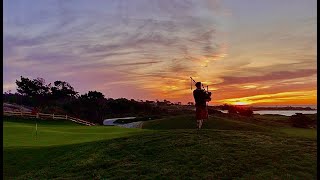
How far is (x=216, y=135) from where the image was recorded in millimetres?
22406

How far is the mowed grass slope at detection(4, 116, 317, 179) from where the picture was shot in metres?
15.9

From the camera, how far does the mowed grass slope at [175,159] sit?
15938 millimetres

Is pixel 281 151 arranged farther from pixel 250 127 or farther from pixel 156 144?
pixel 250 127

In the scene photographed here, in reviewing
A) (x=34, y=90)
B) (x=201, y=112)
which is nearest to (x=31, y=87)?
(x=34, y=90)

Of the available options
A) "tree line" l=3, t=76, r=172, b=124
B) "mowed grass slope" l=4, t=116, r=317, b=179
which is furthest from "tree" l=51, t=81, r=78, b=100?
"mowed grass slope" l=4, t=116, r=317, b=179

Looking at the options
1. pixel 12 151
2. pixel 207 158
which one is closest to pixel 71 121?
pixel 12 151

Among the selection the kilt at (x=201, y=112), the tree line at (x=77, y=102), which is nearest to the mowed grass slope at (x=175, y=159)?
the kilt at (x=201, y=112)

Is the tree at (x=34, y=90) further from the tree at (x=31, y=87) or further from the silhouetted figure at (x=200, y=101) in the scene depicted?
the silhouetted figure at (x=200, y=101)

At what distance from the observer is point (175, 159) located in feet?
58.7

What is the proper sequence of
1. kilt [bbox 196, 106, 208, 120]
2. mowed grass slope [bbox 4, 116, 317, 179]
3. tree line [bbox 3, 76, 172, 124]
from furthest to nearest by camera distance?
tree line [bbox 3, 76, 172, 124] < kilt [bbox 196, 106, 208, 120] < mowed grass slope [bbox 4, 116, 317, 179]

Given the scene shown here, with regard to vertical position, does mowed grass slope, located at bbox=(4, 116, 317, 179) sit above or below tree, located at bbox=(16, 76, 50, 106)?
below

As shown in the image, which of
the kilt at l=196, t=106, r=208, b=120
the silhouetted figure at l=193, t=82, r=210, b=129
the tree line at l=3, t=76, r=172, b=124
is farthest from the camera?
the tree line at l=3, t=76, r=172, b=124

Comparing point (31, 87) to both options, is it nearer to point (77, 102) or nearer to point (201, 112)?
point (77, 102)

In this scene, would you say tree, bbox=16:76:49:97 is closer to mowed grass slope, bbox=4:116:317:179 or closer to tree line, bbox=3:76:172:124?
tree line, bbox=3:76:172:124
